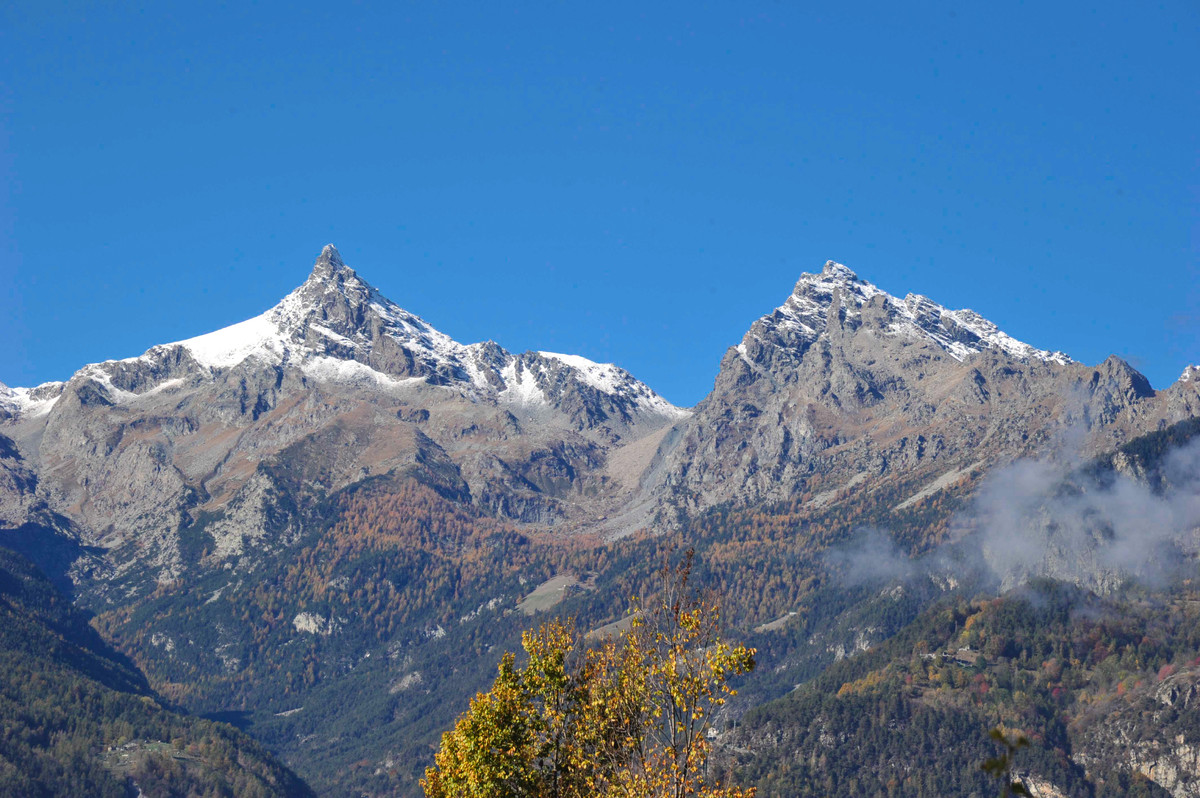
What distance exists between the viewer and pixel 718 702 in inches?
1923

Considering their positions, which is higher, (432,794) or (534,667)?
(534,667)

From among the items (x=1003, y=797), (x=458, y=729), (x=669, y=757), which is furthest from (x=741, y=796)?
(x=1003, y=797)

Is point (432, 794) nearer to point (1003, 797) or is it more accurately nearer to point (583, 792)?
point (583, 792)

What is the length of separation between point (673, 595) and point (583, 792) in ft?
46.2

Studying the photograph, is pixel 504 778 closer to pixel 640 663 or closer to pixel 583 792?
pixel 583 792

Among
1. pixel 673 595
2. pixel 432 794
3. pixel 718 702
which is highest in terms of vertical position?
pixel 673 595

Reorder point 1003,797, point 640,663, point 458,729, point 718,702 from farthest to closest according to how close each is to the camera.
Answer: point 458,729, point 640,663, point 718,702, point 1003,797

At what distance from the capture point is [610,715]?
5503 cm

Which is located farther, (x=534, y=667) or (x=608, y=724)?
(x=534, y=667)

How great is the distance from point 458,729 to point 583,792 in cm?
836

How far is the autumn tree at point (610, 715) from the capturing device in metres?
50.8

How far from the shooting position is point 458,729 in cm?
6344

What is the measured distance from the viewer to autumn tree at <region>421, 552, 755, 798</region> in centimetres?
5075

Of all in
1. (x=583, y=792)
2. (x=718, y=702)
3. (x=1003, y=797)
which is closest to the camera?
(x=1003, y=797)
